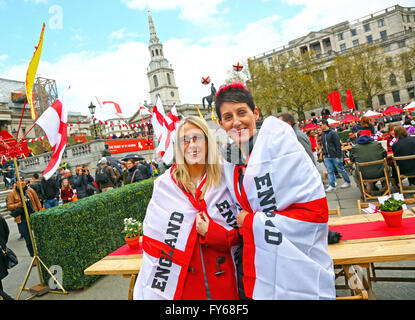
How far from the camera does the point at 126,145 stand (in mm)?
23375

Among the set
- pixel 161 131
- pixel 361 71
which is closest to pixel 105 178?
pixel 161 131

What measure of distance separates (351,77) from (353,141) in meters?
35.0

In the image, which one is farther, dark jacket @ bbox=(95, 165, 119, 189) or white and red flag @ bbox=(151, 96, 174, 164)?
dark jacket @ bbox=(95, 165, 119, 189)

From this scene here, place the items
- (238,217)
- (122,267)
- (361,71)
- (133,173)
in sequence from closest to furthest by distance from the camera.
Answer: (238,217) < (122,267) < (133,173) < (361,71)

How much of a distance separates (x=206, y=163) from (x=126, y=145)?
73.6 ft

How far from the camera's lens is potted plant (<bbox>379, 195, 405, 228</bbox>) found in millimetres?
2475

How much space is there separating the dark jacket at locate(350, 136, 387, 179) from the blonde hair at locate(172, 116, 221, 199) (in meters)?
5.48

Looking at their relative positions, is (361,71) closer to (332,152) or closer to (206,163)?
(332,152)

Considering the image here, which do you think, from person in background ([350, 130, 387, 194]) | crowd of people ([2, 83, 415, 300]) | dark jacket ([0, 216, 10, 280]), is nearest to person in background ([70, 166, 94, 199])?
dark jacket ([0, 216, 10, 280])

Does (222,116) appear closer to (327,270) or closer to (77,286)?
(327,270)

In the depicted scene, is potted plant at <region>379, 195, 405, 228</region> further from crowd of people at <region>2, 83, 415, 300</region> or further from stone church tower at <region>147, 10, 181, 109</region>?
stone church tower at <region>147, 10, 181, 109</region>

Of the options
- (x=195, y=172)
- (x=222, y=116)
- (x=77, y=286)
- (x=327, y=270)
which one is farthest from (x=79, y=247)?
(x=327, y=270)

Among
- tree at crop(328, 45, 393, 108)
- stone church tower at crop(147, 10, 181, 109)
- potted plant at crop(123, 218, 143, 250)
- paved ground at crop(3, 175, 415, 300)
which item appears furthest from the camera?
stone church tower at crop(147, 10, 181, 109)
